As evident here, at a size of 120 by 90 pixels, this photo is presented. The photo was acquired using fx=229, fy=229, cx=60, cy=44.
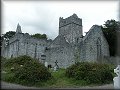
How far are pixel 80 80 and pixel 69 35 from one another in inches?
1233

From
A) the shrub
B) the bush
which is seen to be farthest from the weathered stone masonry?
the shrub

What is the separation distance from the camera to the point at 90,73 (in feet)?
60.2

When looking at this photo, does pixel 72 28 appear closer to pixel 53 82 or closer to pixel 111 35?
pixel 111 35

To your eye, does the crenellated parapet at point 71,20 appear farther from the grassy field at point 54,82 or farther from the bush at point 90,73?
the grassy field at point 54,82

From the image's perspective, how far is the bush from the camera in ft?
58.8

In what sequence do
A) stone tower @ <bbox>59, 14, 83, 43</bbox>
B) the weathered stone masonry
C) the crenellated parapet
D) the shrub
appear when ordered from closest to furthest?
1. the shrub
2. the weathered stone masonry
3. the crenellated parapet
4. stone tower @ <bbox>59, 14, 83, 43</bbox>

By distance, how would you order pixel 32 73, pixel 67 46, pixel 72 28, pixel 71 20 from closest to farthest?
pixel 32 73, pixel 67 46, pixel 71 20, pixel 72 28

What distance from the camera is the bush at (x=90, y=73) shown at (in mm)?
17919

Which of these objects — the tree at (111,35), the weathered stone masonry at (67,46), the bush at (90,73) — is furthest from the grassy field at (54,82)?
the tree at (111,35)

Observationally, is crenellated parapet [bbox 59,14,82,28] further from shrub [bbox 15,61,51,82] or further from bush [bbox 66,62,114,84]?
shrub [bbox 15,61,51,82]

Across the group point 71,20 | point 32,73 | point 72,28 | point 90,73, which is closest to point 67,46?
point 72,28

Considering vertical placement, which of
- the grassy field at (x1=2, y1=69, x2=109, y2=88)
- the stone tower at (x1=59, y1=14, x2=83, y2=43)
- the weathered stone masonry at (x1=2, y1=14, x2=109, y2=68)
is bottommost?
the grassy field at (x1=2, y1=69, x2=109, y2=88)

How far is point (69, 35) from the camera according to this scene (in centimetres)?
4888

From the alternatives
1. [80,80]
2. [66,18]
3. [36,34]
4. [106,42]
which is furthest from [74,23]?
[80,80]
